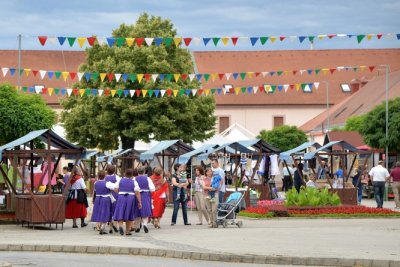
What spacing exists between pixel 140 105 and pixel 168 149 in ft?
83.9

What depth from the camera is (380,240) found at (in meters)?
25.2

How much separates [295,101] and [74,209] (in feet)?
315

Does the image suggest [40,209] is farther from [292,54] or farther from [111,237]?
[292,54]

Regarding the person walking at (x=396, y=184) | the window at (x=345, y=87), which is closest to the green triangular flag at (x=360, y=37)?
the person walking at (x=396, y=184)

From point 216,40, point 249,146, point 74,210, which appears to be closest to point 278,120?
point 249,146

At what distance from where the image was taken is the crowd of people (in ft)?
95.6

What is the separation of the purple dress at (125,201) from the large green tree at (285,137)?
72813mm

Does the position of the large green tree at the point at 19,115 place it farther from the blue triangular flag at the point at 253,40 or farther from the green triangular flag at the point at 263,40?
the green triangular flag at the point at 263,40


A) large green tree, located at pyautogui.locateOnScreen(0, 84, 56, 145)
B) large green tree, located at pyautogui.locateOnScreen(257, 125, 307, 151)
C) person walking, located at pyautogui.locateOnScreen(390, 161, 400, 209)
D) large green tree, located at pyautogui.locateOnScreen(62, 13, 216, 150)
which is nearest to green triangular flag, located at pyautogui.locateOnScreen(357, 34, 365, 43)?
person walking, located at pyautogui.locateOnScreen(390, 161, 400, 209)

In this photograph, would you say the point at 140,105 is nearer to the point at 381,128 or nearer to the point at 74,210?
the point at 381,128

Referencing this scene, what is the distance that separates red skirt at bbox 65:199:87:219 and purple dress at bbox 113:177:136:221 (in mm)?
3319

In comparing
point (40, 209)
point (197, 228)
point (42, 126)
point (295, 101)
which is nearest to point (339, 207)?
point (197, 228)

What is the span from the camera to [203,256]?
21.5 metres

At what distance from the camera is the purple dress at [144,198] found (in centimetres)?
2955
